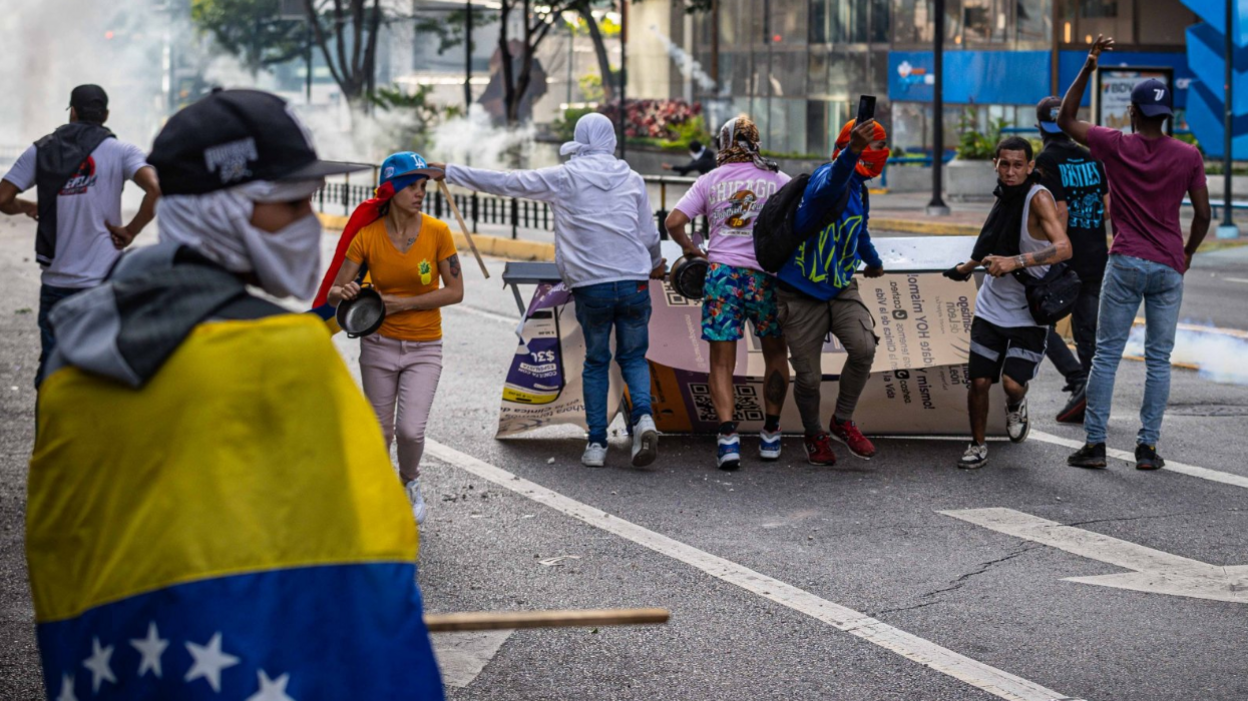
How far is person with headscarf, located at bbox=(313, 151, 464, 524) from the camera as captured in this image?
642 cm

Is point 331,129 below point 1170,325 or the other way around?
the other way around

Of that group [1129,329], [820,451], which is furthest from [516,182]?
[1129,329]

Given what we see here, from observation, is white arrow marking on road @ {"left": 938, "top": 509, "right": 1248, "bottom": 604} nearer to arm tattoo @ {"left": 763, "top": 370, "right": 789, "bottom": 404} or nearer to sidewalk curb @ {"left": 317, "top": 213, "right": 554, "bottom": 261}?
arm tattoo @ {"left": 763, "top": 370, "right": 789, "bottom": 404}

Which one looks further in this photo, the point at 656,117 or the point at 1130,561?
the point at 656,117

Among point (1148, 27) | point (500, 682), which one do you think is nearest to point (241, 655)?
point (500, 682)

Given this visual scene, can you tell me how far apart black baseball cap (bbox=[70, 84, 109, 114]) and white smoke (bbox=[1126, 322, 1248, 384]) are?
22.6 ft

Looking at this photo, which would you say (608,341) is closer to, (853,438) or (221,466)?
Result: (853,438)

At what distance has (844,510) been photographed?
22.4 ft

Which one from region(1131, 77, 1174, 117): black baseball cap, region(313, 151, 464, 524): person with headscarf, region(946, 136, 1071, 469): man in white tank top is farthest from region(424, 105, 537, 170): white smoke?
region(313, 151, 464, 524): person with headscarf

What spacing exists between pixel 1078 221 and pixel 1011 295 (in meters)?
1.40

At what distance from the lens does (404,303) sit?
21.0 feet

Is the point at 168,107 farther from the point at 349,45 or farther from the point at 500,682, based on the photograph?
the point at 500,682

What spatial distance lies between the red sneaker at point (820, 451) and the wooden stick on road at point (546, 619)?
5278 mm

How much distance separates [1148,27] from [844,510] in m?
40.9
